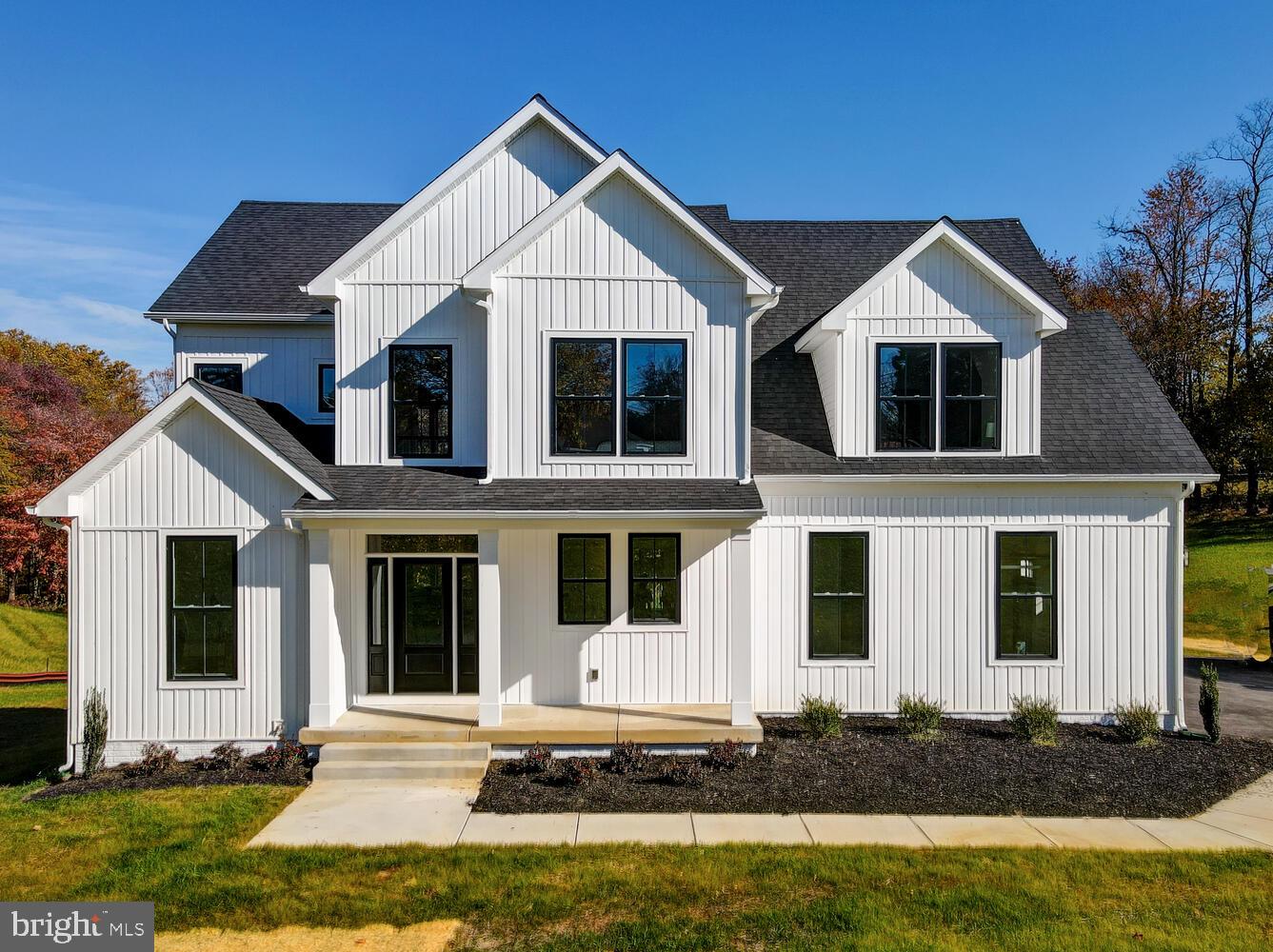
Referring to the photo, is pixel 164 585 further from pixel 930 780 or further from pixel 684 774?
pixel 930 780

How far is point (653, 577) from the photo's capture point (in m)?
11.4

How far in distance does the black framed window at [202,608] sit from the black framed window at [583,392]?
479 centimetres

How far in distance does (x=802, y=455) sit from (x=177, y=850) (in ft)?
30.1

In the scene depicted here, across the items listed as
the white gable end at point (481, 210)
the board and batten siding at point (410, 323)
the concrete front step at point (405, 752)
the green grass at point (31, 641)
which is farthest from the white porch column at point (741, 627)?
the green grass at point (31, 641)

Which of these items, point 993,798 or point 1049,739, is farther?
point 1049,739

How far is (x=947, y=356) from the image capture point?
11.8m

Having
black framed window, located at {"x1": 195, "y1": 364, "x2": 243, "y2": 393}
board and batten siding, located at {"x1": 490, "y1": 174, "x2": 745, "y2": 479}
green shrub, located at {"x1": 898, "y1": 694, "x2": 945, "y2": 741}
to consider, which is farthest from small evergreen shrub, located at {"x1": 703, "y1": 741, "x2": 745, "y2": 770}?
black framed window, located at {"x1": 195, "y1": 364, "x2": 243, "y2": 393}

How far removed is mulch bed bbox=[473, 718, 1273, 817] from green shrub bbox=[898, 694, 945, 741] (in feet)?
0.47

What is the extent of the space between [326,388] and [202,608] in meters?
4.77

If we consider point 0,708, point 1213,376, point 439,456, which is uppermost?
point 1213,376

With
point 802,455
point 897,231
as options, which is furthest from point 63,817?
point 897,231

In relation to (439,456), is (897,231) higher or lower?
higher

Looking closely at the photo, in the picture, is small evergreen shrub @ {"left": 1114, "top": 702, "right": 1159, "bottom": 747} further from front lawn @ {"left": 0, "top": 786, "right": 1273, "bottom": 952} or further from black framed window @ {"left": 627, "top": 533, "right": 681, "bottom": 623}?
black framed window @ {"left": 627, "top": 533, "right": 681, "bottom": 623}

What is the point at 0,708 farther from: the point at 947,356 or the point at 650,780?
the point at 947,356
